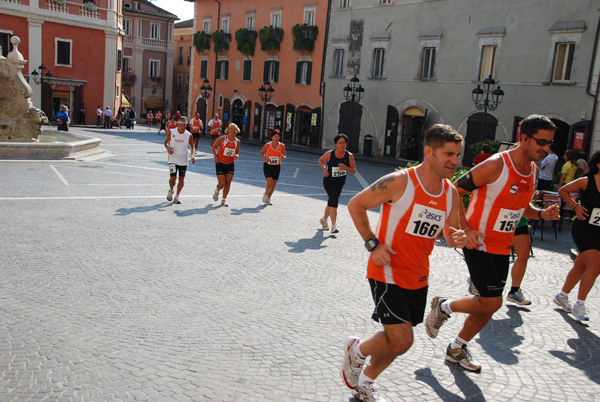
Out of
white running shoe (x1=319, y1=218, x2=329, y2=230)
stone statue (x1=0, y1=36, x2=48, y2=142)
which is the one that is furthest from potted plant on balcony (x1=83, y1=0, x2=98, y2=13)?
white running shoe (x1=319, y1=218, x2=329, y2=230)

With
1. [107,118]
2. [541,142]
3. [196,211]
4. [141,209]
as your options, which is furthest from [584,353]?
[107,118]

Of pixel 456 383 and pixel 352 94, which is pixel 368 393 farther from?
pixel 352 94

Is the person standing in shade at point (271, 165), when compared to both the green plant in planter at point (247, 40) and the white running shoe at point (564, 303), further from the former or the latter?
the green plant in planter at point (247, 40)

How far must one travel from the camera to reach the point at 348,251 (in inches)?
348

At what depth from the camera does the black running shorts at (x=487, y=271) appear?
4.69 metres

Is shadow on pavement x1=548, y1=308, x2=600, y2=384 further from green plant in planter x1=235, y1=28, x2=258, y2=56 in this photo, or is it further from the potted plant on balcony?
the potted plant on balcony

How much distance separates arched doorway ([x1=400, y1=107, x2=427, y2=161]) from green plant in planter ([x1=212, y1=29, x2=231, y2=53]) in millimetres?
19310

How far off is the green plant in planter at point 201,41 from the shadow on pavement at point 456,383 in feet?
149

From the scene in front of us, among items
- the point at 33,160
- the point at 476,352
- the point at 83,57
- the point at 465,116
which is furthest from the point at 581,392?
the point at 83,57

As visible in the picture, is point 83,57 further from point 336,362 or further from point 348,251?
point 336,362

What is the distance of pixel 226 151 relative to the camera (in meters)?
12.4

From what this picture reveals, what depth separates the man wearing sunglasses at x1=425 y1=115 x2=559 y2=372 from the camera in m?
4.72

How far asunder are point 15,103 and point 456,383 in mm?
19746

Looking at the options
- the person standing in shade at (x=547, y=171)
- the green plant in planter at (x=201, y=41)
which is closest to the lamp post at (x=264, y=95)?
the green plant in planter at (x=201, y=41)
